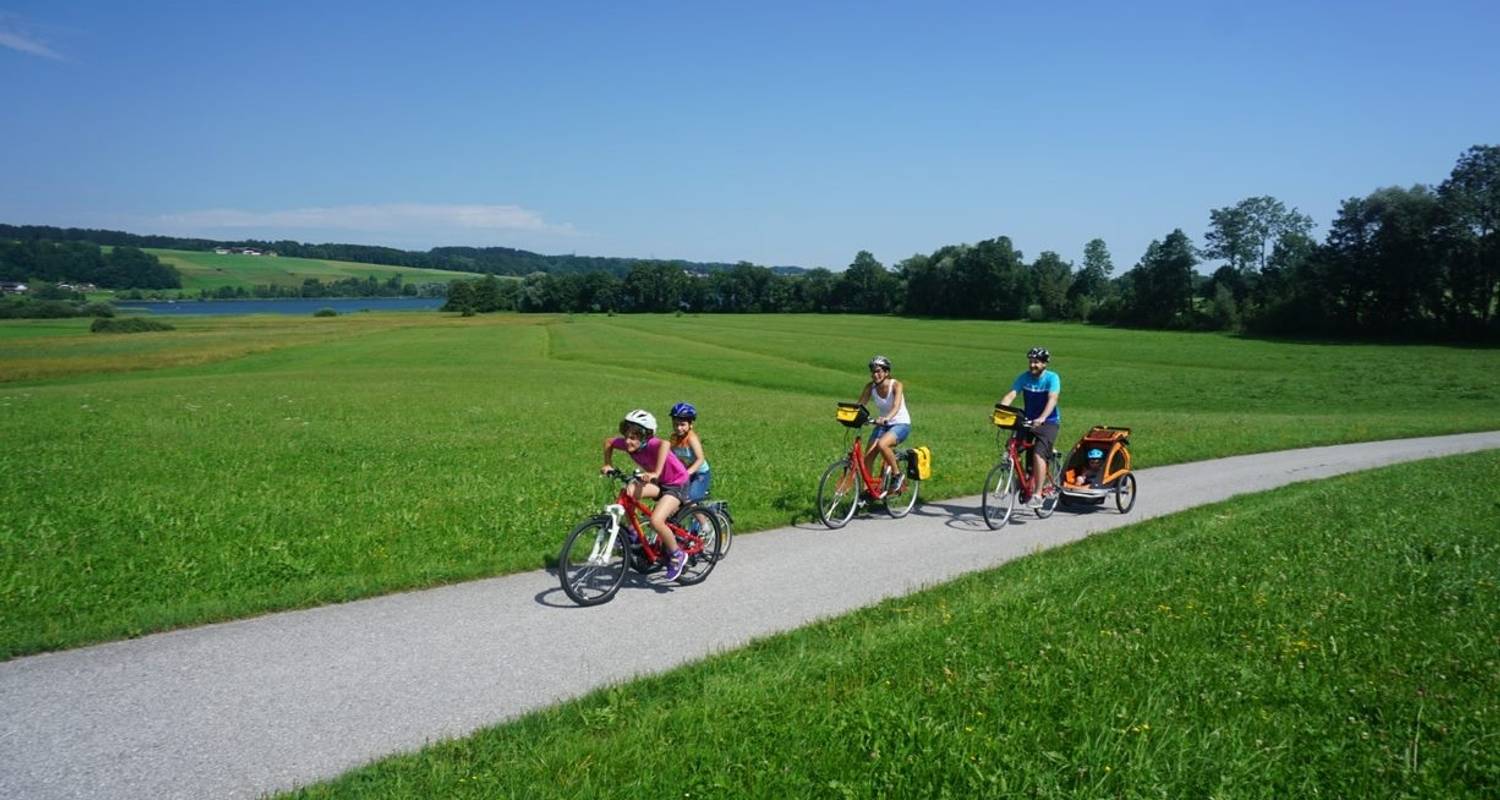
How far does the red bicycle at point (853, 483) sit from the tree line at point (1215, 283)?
252ft

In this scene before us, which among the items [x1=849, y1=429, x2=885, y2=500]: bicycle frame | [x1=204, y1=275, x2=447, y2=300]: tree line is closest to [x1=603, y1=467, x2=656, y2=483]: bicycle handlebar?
[x1=849, y1=429, x2=885, y2=500]: bicycle frame

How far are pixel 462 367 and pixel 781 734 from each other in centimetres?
4555

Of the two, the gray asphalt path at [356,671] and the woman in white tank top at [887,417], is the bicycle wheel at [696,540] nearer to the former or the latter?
the gray asphalt path at [356,671]

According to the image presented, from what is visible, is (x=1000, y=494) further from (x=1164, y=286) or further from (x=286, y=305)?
(x=286, y=305)

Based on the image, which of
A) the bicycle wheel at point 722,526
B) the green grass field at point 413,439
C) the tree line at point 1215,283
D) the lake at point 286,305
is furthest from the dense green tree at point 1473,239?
the lake at point 286,305

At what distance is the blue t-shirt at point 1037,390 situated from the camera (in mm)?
12383

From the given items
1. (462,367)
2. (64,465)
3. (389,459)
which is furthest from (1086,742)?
(462,367)

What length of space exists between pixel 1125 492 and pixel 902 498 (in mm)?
3647

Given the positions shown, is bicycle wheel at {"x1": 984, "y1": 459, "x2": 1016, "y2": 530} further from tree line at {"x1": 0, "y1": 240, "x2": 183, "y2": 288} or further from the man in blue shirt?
tree line at {"x1": 0, "y1": 240, "x2": 183, "y2": 288}

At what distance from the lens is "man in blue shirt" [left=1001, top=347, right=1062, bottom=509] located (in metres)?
12.3

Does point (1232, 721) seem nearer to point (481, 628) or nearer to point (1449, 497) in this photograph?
point (481, 628)

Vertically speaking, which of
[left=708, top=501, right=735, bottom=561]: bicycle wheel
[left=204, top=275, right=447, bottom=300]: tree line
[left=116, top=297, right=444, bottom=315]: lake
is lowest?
[left=116, top=297, right=444, bottom=315]: lake

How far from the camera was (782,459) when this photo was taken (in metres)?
17.2

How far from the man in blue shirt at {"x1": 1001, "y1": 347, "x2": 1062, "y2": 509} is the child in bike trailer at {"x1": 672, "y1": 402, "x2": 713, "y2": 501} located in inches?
201
